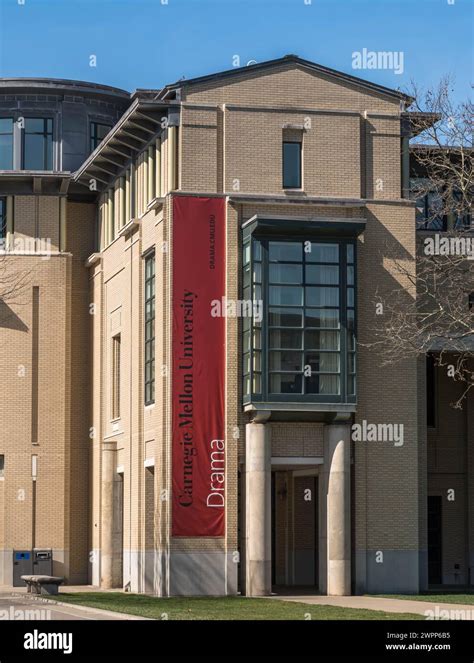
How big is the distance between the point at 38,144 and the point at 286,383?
1784cm

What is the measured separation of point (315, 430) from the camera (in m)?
40.3

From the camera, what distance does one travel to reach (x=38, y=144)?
5331cm

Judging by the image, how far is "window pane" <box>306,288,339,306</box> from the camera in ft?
130

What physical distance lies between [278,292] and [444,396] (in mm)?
10999

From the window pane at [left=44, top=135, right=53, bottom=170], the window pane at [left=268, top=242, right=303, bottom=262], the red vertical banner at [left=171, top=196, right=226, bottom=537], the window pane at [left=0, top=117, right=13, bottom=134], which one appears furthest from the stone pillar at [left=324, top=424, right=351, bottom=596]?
the window pane at [left=0, top=117, right=13, bottom=134]

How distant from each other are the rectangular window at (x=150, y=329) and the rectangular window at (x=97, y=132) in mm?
11757

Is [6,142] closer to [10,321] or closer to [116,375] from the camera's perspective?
[10,321]

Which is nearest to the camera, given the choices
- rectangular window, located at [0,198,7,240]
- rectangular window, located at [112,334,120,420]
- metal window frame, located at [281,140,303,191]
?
metal window frame, located at [281,140,303,191]

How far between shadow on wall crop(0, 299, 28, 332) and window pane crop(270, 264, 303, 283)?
543 inches

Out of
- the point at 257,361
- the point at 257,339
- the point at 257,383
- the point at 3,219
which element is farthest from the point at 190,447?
the point at 3,219

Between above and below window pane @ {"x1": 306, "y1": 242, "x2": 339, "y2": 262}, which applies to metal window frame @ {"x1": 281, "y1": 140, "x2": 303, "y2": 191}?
above

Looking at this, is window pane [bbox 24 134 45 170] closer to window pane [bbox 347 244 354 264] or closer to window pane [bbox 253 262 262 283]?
window pane [bbox 253 262 262 283]

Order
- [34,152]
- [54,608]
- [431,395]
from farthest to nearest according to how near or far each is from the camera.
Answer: [34,152] < [431,395] < [54,608]
